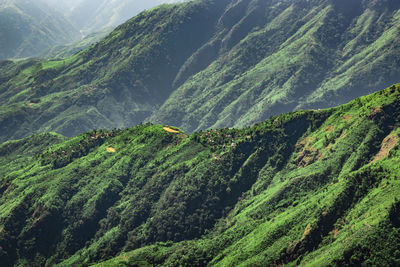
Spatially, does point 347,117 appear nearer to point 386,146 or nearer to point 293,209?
point 386,146

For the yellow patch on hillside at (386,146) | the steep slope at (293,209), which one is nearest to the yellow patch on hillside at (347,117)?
the steep slope at (293,209)

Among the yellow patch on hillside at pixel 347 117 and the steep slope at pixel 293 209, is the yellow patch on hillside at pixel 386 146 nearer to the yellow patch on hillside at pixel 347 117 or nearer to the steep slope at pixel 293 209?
the steep slope at pixel 293 209

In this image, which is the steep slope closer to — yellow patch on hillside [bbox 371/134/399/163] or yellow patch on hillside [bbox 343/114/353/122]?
yellow patch on hillside [bbox 343/114/353/122]

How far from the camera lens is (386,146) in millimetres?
153750

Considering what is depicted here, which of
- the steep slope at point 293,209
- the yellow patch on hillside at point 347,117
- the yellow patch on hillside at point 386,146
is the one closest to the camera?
the steep slope at point 293,209

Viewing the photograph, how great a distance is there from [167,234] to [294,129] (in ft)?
253

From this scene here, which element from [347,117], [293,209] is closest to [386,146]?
[347,117]

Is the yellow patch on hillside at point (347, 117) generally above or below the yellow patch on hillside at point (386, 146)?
above

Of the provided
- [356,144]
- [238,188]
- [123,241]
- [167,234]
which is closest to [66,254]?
[123,241]

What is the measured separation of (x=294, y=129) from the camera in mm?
199500

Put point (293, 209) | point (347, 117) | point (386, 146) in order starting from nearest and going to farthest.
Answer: point (386, 146) < point (293, 209) < point (347, 117)

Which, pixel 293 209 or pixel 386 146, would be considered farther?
pixel 293 209

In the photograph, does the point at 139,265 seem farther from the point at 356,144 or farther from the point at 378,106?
the point at 378,106

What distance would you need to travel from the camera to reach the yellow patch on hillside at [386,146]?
15038 centimetres
